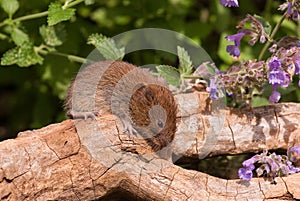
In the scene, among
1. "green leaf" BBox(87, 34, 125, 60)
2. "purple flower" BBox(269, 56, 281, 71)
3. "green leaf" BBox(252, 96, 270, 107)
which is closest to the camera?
"purple flower" BBox(269, 56, 281, 71)

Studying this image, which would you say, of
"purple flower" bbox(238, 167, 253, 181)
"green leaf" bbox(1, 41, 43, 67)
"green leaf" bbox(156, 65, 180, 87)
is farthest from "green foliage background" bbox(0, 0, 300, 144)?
"purple flower" bbox(238, 167, 253, 181)

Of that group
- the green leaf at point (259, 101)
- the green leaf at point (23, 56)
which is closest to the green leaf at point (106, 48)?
the green leaf at point (23, 56)

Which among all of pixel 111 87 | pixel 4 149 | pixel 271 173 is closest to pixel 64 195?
pixel 4 149

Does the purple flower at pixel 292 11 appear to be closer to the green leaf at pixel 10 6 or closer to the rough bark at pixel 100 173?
the rough bark at pixel 100 173

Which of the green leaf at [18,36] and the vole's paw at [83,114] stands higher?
the green leaf at [18,36]

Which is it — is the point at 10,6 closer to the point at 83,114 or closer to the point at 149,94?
the point at 83,114

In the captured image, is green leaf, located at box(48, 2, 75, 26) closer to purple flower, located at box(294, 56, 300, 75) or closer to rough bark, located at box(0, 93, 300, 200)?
rough bark, located at box(0, 93, 300, 200)

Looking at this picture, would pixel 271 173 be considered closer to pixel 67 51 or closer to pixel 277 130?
pixel 277 130
